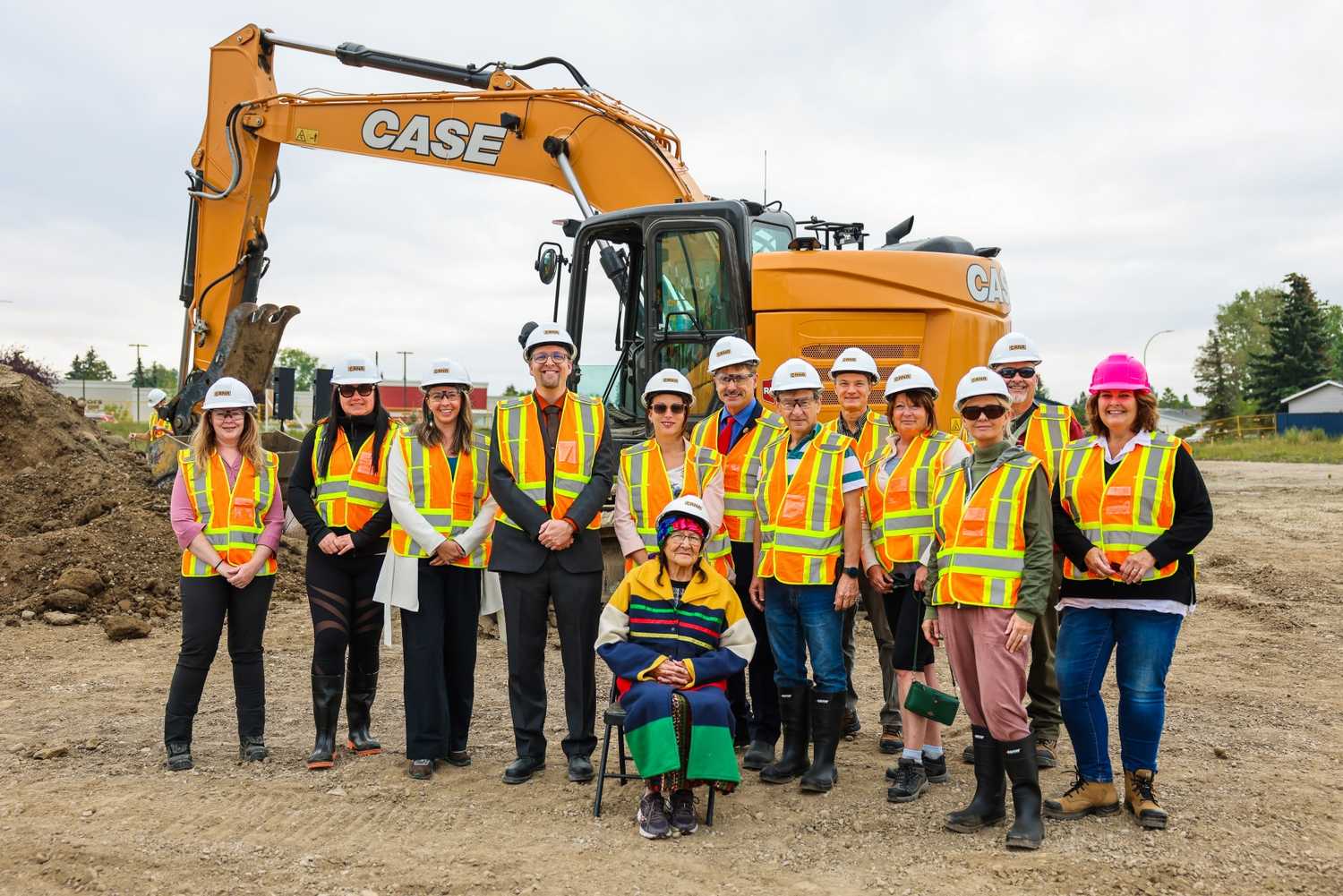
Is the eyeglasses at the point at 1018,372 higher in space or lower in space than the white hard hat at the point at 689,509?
higher

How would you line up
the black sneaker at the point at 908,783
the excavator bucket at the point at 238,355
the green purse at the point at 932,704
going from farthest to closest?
the excavator bucket at the point at 238,355, the black sneaker at the point at 908,783, the green purse at the point at 932,704

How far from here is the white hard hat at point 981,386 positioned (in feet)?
14.5

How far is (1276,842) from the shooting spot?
432 centimetres

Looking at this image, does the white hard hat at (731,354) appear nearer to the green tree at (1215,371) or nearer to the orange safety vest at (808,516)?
the orange safety vest at (808,516)

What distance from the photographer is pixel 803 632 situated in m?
5.11

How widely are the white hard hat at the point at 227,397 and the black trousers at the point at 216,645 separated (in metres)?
0.86

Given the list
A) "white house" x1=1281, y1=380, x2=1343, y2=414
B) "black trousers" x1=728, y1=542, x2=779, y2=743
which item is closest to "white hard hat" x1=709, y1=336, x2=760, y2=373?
"black trousers" x1=728, y1=542, x2=779, y2=743

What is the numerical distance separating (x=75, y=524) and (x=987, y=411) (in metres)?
9.15

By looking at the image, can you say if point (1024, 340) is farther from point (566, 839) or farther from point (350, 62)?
point (350, 62)

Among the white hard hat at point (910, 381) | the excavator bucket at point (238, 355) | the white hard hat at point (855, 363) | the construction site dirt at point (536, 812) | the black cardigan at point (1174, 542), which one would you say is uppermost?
the excavator bucket at point (238, 355)

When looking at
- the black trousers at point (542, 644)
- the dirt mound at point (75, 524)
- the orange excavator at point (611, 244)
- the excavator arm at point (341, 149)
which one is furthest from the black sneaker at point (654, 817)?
the dirt mound at point (75, 524)

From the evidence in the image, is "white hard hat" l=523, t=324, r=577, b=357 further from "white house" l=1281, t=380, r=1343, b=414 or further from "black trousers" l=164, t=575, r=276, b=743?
"white house" l=1281, t=380, r=1343, b=414

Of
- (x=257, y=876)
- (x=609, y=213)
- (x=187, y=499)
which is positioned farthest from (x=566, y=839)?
(x=609, y=213)

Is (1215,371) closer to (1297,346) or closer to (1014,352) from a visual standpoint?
(1297,346)
